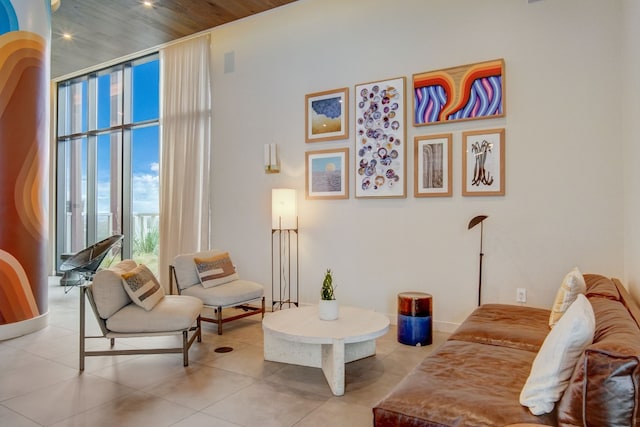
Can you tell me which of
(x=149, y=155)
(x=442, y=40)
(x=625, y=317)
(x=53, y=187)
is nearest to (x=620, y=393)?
(x=625, y=317)

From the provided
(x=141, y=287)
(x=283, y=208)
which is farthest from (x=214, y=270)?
(x=141, y=287)

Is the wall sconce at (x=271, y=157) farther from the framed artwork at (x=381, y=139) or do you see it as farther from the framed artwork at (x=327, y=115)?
the framed artwork at (x=381, y=139)

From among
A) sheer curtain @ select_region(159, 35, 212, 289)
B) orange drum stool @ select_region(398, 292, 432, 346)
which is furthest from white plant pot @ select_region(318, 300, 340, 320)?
sheer curtain @ select_region(159, 35, 212, 289)

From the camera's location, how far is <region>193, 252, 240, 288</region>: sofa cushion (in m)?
4.43

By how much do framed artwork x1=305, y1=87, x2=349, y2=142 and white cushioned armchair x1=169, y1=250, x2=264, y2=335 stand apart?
5.95 ft

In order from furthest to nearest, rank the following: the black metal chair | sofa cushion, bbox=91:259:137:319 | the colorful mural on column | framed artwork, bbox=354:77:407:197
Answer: the black metal chair
framed artwork, bbox=354:77:407:197
the colorful mural on column
sofa cushion, bbox=91:259:137:319

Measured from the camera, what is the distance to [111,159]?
7184mm

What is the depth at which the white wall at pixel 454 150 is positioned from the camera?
350cm

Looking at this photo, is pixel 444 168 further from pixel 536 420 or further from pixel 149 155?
pixel 149 155

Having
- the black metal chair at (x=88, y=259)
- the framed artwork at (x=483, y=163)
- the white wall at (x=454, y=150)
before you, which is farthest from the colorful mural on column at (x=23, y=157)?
the framed artwork at (x=483, y=163)

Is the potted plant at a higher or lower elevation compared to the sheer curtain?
lower

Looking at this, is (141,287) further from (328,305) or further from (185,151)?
(185,151)

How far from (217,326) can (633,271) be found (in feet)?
12.1

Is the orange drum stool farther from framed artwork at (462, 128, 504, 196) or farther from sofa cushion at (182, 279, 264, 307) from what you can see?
sofa cushion at (182, 279, 264, 307)
